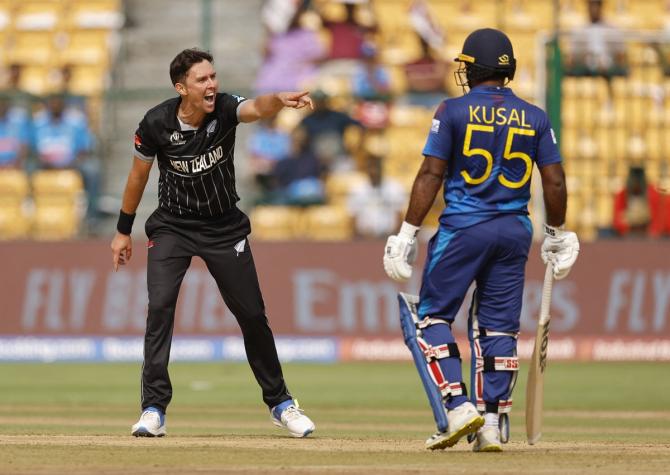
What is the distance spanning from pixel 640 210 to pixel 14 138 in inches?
303

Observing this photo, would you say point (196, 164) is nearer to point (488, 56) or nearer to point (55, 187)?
point (488, 56)

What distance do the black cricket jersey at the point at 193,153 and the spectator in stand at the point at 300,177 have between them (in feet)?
29.6

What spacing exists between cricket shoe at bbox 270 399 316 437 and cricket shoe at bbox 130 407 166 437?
2.29 ft

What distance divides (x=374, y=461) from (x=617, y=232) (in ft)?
34.5

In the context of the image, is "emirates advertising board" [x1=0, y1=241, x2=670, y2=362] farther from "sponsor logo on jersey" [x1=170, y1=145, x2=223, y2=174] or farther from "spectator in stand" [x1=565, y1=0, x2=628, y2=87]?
A: "sponsor logo on jersey" [x1=170, y1=145, x2=223, y2=174]

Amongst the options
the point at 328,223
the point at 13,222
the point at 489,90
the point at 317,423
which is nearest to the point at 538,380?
the point at 489,90

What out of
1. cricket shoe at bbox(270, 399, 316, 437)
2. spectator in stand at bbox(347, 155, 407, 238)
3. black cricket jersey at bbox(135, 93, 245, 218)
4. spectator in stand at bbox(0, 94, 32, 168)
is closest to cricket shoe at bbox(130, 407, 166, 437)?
cricket shoe at bbox(270, 399, 316, 437)

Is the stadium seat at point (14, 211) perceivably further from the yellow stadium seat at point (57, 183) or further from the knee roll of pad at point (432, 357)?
the knee roll of pad at point (432, 357)

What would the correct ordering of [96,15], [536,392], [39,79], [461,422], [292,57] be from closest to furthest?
1. [461,422]
2. [536,392]
3. [292,57]
4. [39,79]
5. [96,15]

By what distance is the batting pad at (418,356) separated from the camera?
24.0 feet

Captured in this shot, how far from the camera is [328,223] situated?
57.4 feet

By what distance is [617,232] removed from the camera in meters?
16.9

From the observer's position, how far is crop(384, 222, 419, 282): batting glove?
7391 millimetres

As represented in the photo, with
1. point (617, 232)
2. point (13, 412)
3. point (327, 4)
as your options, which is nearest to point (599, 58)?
point (617, 232)
